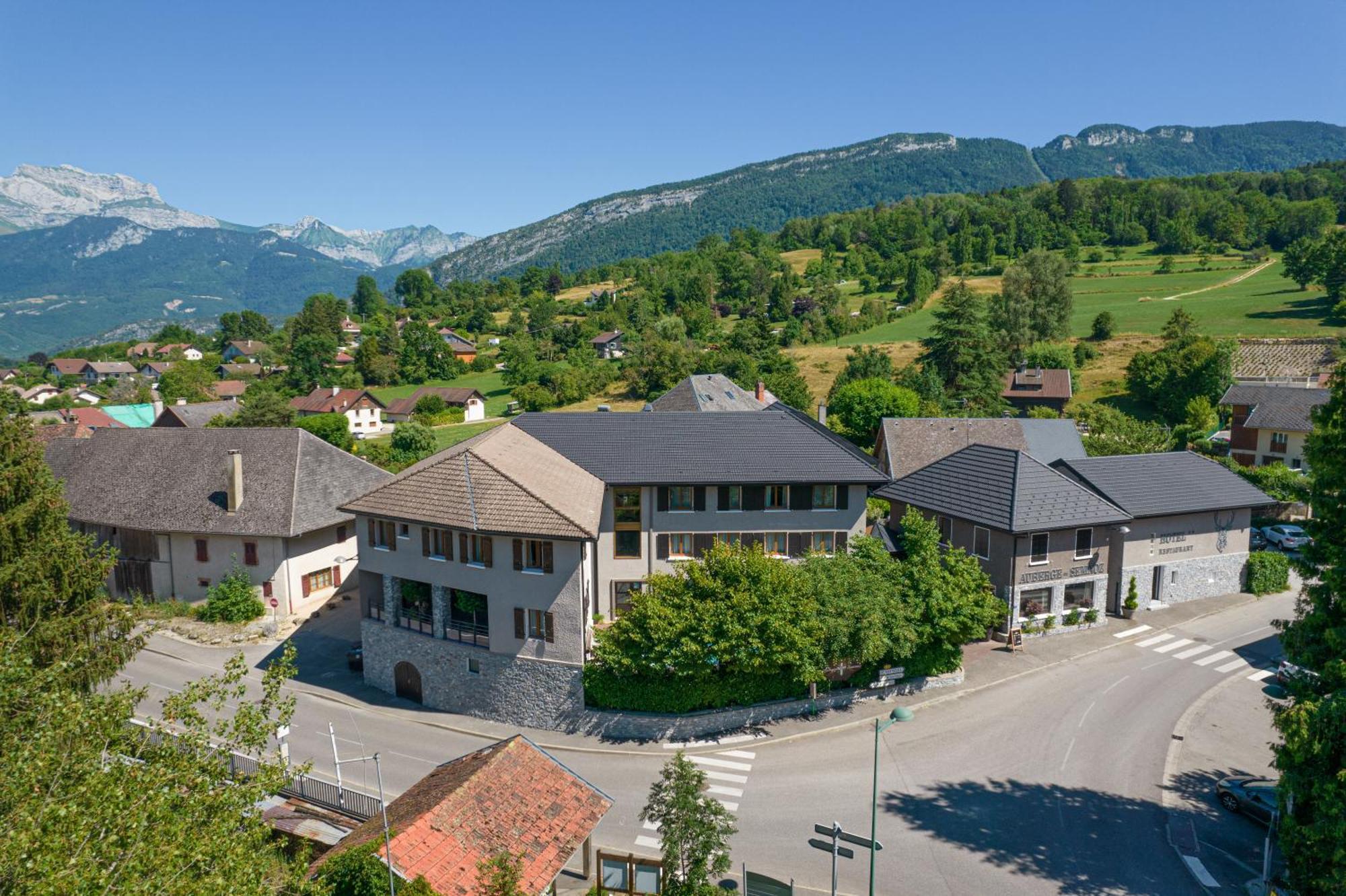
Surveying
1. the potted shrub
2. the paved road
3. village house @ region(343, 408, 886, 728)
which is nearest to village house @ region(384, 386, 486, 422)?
village house @ region(343, 408, 886, 728)

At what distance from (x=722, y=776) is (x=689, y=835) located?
28.5 ft

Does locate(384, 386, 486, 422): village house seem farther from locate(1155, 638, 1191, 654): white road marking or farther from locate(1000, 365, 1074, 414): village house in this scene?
locate(1155, 638, 1191, 654): white road marking

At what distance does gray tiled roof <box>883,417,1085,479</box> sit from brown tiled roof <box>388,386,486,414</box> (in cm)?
7194

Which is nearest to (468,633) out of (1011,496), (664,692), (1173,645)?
(664,692)

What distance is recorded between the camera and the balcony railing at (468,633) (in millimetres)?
32125

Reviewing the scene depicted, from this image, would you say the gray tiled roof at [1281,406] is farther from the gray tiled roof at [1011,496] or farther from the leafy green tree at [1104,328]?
the leafy green tree at [1104,328]

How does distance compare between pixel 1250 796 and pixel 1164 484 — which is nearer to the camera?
pixel 1250 796

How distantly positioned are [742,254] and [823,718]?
177 meters

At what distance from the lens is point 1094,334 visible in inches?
4400

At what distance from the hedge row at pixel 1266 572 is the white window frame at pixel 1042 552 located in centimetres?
1547

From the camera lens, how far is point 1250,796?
80.4 feet

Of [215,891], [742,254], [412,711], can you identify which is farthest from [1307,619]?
[742,254]

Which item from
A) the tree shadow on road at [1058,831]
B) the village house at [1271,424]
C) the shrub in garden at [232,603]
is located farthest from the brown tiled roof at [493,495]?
the village house at [1271,424]

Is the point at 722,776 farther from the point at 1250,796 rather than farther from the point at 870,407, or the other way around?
the point at 870,407
